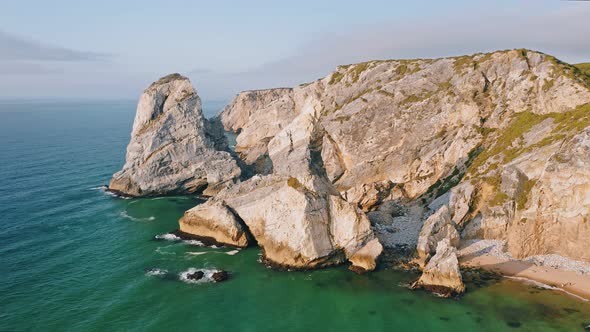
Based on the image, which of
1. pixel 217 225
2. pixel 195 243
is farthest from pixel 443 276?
pixel 195 243

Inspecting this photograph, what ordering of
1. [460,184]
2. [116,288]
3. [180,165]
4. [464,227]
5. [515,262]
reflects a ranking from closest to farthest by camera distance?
1. [116,288]
2. [515,262]
3. [464,227]
4. [460,184]
5. [180,165]

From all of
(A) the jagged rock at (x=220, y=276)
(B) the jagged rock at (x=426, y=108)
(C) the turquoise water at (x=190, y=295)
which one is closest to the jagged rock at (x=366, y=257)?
(C) the turquoise water at (x=190, y=295)

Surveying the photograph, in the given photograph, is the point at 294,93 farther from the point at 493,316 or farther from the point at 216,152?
the point at 493,316

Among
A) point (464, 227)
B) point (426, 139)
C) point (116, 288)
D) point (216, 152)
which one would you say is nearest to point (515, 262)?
point (464, 227)

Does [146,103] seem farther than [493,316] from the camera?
Yes

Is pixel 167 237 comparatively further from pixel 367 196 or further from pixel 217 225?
pixel 367 196

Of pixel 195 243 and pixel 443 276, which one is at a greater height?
pixel 443 276

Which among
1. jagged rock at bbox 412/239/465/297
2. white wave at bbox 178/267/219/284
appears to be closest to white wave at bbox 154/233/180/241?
white wave at bbox 178/267/219/284

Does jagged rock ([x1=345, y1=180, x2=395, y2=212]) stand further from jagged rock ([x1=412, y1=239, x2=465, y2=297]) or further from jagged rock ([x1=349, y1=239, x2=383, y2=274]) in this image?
jagged rock ([x1=412, y1=239, x2=465, y2=297])
